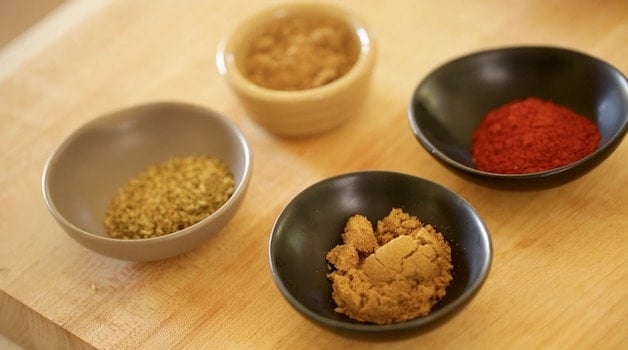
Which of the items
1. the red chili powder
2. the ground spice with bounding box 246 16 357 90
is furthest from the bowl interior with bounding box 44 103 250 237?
A: the red chili powder

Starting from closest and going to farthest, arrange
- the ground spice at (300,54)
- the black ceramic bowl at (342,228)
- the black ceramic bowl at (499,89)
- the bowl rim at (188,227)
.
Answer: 1. the black ceramic bowl at (342,228)
2. the bowl rim at (188,227)
3. the black ceramic bowl at (499,89)
4. the ground spice at (300,54)

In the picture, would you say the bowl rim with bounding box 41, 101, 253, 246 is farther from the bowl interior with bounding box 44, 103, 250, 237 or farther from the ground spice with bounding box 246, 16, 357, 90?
the ground spice with bounding box 246, 16, 357, 90

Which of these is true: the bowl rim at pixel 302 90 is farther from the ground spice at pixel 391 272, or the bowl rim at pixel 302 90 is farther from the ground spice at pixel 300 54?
the ground spice at pixel 391 272

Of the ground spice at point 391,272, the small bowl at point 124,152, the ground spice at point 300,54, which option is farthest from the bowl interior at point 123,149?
the ground spice at point 391,272

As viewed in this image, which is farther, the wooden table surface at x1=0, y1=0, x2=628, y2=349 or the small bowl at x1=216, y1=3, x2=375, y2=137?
the small bowl at x1=216, y1=3, x2=375, y2=137

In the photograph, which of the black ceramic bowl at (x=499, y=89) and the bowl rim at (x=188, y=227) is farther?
the black ceramic bowl at (x=499, y=89)
